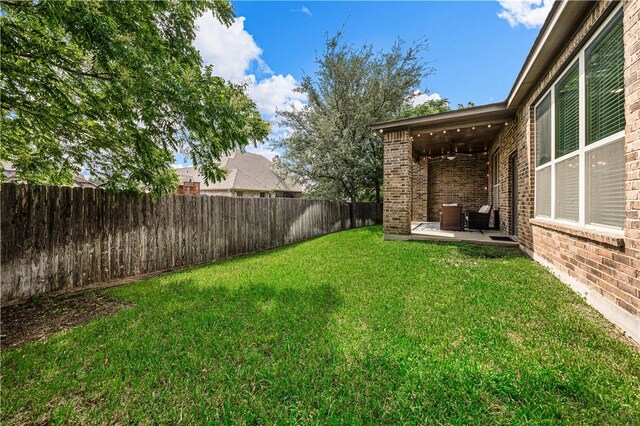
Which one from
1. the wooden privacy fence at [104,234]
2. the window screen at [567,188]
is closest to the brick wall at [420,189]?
the wooden privacy fence at [104,234]

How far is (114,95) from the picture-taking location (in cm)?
356

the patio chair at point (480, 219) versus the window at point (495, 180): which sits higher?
the window at point (495, 180)

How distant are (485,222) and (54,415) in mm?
10356

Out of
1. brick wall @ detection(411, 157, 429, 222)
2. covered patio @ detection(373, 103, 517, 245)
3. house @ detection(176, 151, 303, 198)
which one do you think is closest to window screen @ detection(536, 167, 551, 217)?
covered patio @ detection(373, 103, 517, 245)

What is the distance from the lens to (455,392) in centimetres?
179

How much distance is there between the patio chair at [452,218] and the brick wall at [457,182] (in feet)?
11.3

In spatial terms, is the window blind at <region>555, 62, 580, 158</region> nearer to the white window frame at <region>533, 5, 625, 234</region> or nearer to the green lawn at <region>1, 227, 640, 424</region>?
the white window frame at <region>533, 5, 625, 234</region>

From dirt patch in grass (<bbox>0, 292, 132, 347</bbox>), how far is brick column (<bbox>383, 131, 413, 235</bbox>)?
6.54 metres

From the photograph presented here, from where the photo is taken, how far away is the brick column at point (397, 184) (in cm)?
775

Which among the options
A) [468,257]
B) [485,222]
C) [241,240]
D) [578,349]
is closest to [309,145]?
[241,240]

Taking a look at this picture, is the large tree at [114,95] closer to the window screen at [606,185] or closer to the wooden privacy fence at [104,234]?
the wooden privacy fence at [104,234]

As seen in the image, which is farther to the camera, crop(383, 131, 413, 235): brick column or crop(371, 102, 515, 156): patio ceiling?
crop(383, 131, 413, 235): brick column

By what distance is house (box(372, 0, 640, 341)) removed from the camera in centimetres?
250

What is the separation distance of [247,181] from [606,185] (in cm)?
2109
